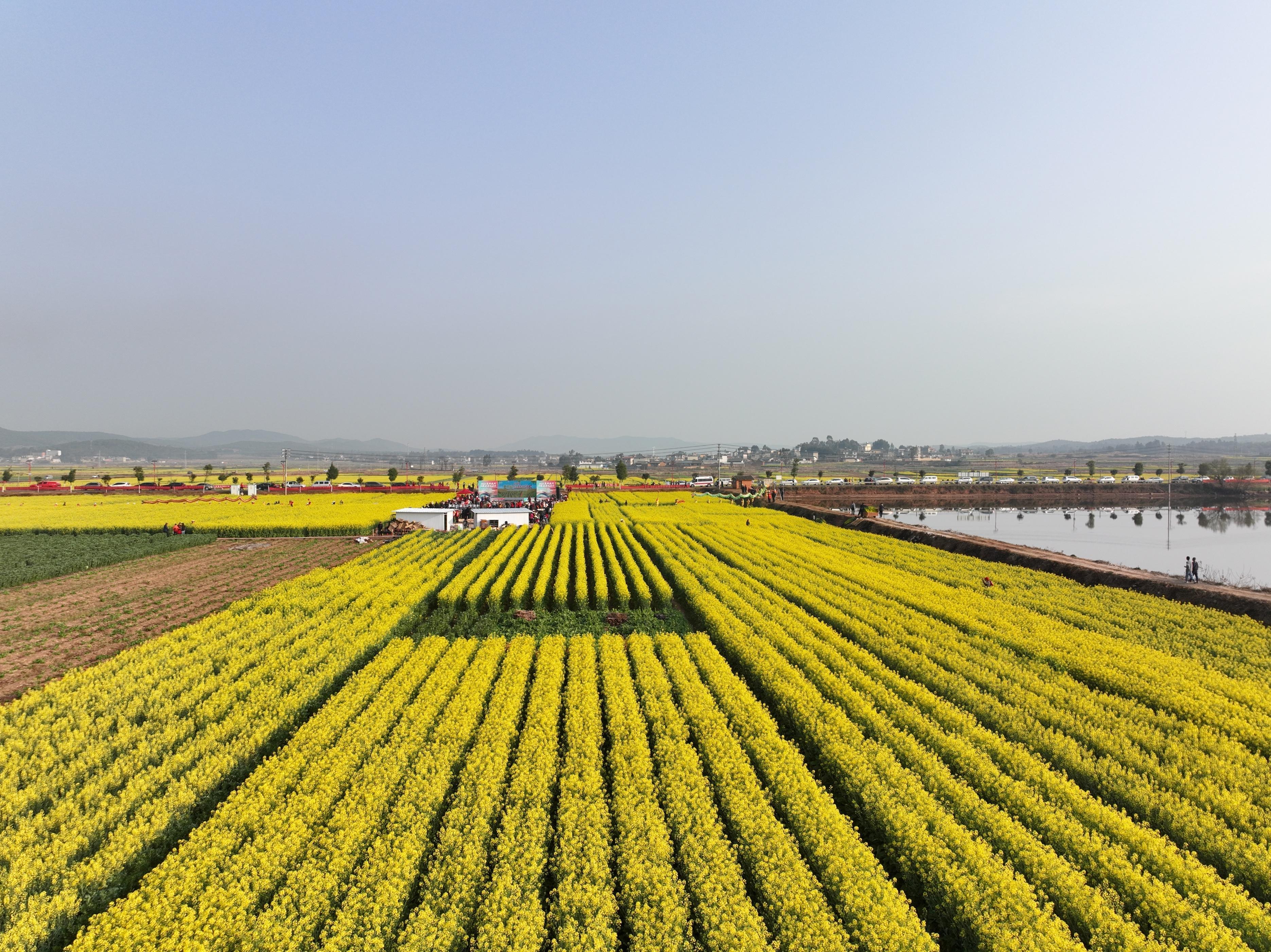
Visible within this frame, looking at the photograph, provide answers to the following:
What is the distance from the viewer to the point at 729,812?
26.9 feet

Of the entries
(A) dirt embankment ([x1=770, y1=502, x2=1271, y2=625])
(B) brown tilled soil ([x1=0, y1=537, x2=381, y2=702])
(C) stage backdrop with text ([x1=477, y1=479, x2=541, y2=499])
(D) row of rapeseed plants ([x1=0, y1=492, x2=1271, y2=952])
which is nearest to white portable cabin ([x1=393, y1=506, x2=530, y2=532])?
(C) stage backdrop with text ([x1=477, y1=479, x2=541, y2=499])

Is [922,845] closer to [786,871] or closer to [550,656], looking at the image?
[786,871]

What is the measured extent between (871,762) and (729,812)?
3.00 metres

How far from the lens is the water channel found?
42250 millimetres

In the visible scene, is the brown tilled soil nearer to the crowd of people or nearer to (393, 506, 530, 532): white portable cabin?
(393, 506, 530, 532): white portable cabin

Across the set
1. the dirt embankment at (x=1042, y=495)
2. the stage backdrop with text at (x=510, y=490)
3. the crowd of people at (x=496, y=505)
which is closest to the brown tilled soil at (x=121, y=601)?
the crowd of people at (x=496, y=505)

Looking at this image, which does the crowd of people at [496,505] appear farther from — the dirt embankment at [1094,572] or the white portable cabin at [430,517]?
the dirt embankment at [1094,572]

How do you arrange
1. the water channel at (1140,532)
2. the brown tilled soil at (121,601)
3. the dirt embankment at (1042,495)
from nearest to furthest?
the brown tilled soil at (121,601) < the water channel at (1140,532) < the dirt embankment at (1042,495)

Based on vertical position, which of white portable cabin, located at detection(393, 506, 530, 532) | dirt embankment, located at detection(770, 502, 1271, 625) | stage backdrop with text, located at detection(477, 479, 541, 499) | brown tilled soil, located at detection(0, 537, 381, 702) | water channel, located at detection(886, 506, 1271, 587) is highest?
stage backdrop with text, located at detection(477, 479, 541, 499)

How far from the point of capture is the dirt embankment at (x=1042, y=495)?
90.7 metres

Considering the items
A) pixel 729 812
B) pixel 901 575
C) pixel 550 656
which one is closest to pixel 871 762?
pixel 729 812

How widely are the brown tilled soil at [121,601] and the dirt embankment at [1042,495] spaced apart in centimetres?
6882

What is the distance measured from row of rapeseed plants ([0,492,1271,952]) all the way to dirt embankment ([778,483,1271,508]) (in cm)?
7480

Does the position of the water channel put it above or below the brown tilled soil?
below
